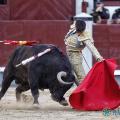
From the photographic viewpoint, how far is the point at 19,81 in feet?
36.0

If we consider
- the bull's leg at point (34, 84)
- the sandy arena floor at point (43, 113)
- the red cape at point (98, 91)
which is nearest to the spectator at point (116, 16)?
the sandy arena floor at point (43, 113)

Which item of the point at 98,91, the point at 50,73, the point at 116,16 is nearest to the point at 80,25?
the point at 50,73

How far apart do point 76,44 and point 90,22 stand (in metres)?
4.58

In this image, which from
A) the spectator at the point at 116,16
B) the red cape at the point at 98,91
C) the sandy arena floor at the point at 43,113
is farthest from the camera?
the spectator at the point at 116,16

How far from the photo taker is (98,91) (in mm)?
10430

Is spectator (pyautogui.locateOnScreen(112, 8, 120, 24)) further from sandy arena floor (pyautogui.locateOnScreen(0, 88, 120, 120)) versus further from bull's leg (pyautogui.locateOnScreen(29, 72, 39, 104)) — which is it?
bull's leg (pyautogui.locateOnScreen(29, 72, 39, 104))

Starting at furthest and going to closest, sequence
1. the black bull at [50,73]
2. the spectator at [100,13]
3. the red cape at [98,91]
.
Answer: the spectator at [100,13] → the black bull at [50,73] → the red cape at [98,91]

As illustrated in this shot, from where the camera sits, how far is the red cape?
10343 mm

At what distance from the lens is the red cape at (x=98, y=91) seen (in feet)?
33.9

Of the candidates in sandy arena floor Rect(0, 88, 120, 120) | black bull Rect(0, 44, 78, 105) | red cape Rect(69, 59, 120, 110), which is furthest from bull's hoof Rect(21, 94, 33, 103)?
red cape Rect(69, 59, 120, 110)

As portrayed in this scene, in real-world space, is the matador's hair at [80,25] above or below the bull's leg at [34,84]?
above

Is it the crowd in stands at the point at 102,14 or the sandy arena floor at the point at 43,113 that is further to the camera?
the crowd in stands at the point at 102,14

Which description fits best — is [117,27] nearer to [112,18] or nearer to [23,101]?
[112,18]

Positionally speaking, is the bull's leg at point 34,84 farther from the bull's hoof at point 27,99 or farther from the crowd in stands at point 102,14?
the crowd in stands at point 102,14
